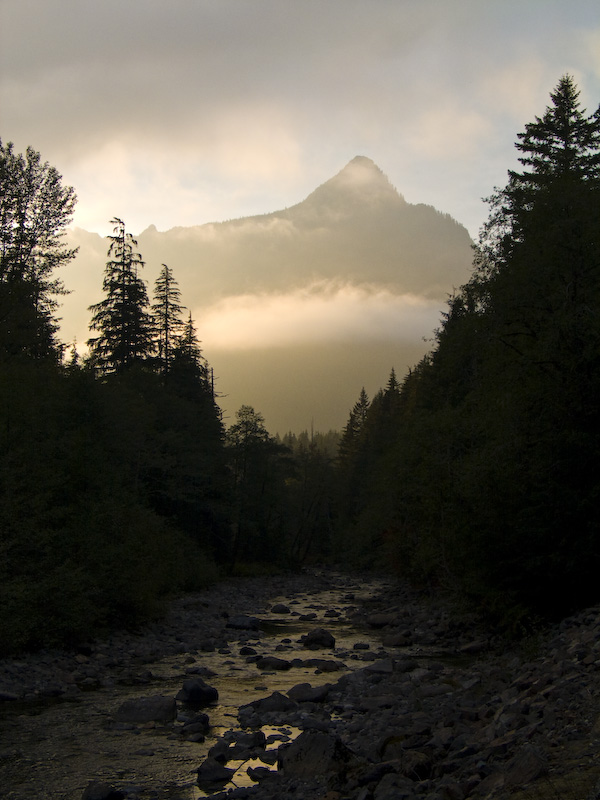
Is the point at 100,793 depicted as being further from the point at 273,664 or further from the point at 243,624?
the point at 243,624

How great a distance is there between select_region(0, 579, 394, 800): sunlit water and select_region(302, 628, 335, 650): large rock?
2752 mm

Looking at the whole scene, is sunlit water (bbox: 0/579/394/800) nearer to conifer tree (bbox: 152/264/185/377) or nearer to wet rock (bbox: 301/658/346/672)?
wet rock (bbox: 301/658/346/672)

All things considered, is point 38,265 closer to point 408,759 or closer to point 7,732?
point 7,732

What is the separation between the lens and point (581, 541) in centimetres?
1734

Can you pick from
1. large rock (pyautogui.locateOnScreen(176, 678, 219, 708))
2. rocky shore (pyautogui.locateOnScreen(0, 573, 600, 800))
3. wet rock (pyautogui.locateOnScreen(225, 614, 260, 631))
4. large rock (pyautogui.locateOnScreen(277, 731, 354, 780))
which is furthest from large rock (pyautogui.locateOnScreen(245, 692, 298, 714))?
wet rock (pyautogui.locateOnScreen(225, 614, 260, 631))

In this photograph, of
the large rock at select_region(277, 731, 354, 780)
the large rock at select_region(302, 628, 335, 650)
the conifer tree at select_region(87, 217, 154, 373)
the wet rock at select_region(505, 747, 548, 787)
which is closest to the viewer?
the wet rock at select_region(505, 747, 548, 787)

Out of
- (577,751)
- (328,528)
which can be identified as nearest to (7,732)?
(577,751)

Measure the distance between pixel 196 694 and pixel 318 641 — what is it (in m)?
8.79

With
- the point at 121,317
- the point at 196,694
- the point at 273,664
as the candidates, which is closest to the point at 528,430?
the point at 273,664

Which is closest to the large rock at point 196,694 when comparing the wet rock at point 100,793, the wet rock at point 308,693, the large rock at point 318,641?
the wet rock at point 308,693

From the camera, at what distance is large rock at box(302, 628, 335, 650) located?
76.0 ft

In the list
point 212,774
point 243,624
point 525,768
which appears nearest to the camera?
point 525,768

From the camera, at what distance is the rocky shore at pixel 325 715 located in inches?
338

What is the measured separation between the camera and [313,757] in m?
10.3
